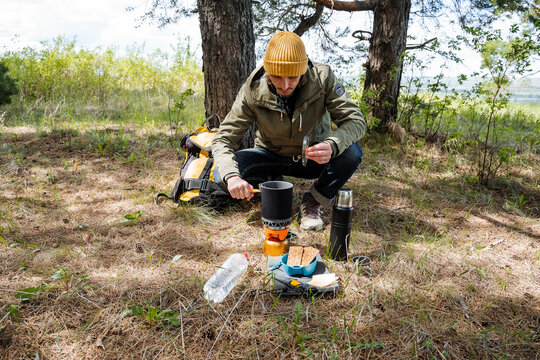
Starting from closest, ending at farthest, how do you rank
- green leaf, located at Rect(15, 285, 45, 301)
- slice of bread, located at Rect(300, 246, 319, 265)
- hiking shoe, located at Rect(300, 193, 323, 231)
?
green leaf, located at Rect(15, 285, 45, 301) < slice of bread, located at Rect(300, 246, 319, 265) < hiking shoe, located at Rect(300, 193, 323, 231)

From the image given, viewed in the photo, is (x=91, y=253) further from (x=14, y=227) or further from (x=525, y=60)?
(x=525, y=60)

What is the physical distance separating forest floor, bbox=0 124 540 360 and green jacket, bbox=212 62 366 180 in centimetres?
63

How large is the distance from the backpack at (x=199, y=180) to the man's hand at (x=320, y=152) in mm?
926

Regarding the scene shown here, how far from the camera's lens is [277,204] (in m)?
1.91

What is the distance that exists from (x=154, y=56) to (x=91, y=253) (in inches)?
290

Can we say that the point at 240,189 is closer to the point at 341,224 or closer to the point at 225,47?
the point at 341,224

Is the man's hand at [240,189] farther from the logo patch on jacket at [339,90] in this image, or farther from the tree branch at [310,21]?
the tree branch at [310,21]

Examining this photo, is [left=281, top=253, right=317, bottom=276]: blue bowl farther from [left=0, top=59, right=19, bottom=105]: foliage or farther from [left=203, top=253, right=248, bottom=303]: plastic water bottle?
[left=0, top=59, right=19, bottom=105]: foliage

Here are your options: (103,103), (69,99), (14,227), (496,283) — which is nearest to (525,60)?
(496,283)

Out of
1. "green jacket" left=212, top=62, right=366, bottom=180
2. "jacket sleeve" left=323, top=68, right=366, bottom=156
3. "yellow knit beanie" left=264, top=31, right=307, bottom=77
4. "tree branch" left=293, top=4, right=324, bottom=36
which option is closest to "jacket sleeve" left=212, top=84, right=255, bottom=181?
"green jacket" left=212, top=62, right=366, bottom=180

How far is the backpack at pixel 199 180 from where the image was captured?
8.95 ft

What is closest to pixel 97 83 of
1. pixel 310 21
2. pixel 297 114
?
pixel 310 21

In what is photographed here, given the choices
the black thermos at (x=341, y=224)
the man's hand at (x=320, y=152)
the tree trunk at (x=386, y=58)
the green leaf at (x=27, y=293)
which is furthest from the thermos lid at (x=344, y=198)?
the tree trunk at (x=386, y=58)

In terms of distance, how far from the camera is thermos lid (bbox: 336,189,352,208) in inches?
75.5
